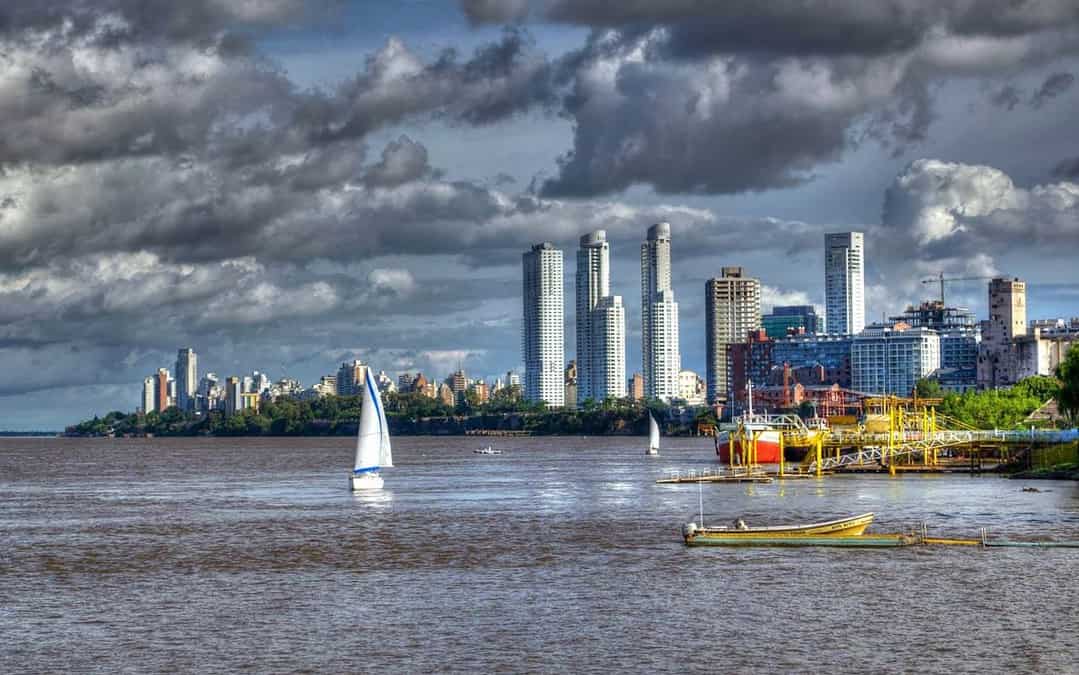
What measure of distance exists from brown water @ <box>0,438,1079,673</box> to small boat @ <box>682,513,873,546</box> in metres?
1.65

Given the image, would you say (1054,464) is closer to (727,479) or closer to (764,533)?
(727,479)

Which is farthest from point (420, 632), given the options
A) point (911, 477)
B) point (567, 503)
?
point (911, 477)

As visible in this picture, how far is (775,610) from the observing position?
6994 centimetres

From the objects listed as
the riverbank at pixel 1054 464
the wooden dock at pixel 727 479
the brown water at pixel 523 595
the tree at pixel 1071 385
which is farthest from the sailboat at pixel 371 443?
the tree at pixel 1071 385

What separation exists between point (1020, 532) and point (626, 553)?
2746 cm

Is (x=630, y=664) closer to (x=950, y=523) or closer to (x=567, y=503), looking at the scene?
(x=950, y=523)

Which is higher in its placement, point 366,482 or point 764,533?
point 366,482

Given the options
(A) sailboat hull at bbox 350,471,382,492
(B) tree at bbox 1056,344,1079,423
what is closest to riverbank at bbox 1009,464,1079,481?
(B) tree at bbox 1056,344,1079,423

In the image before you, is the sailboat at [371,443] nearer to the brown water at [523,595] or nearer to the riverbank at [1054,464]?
the brown water at [523,595]

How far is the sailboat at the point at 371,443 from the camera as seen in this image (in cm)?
15450

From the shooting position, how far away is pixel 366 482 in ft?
531

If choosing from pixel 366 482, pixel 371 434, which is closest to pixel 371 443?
pixel 371 434

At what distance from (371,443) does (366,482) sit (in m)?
5.35

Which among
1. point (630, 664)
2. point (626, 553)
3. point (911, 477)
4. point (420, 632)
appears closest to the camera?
point (630, 664)
